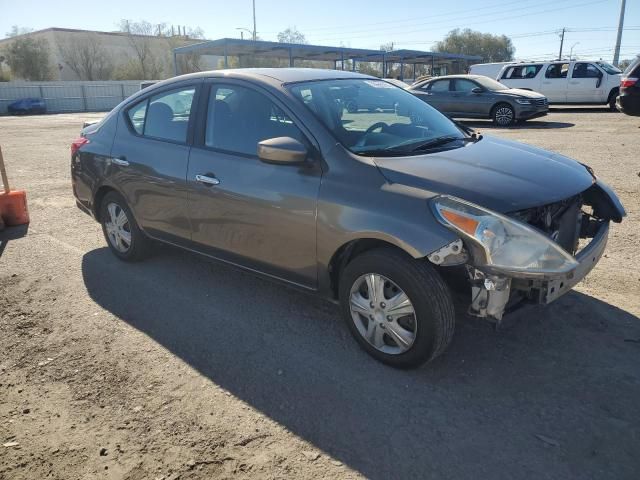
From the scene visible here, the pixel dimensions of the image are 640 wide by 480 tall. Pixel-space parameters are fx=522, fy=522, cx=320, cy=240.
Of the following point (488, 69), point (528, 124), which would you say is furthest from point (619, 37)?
point (528, 124)

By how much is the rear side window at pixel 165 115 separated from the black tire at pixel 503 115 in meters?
13.5

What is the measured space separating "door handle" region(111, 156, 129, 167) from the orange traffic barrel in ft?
8.00

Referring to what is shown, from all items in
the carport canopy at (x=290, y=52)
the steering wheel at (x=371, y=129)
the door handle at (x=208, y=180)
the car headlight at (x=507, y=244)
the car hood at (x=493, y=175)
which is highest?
the carport canopy at (x=290, y=52)

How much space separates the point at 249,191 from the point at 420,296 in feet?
4.64

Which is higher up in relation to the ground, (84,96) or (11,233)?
(84,96)

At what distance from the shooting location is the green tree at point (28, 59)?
51.8m

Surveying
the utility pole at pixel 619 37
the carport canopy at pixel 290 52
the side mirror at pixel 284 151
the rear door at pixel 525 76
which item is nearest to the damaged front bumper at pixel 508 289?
the side mirror at pixel 284 151

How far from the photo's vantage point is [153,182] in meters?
4.31

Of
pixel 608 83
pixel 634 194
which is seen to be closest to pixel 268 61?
pixel 608 83

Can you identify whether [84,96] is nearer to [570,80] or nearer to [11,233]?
[570,80]

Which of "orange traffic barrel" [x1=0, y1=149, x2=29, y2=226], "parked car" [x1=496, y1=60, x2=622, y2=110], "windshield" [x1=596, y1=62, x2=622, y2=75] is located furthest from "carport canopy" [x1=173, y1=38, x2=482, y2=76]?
"orange traffic barrel" [x1=0, y1=149, x2=29, y2=226]

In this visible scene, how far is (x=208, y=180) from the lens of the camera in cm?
383

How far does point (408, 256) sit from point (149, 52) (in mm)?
68291

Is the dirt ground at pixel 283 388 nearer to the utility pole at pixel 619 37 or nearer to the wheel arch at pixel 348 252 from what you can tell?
the wheel arch at pixel 348 252
